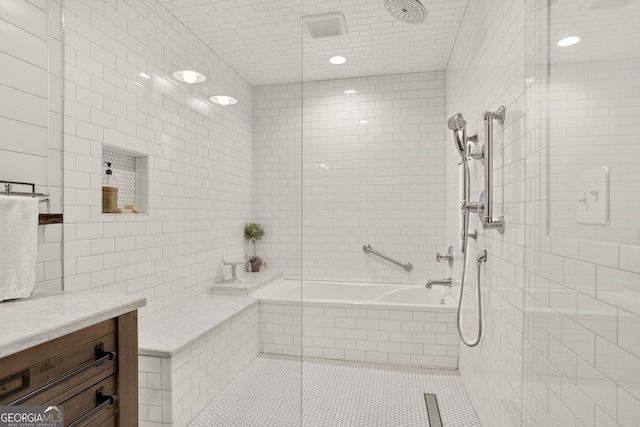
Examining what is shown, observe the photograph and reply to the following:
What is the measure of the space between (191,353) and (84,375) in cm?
94

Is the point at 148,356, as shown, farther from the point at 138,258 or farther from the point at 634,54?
the point at 634,54

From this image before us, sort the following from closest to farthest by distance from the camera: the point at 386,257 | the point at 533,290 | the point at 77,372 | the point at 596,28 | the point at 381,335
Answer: the point at 596,28 → the point at 77,372 → the point at 533,290 → the point at 381,335 → the point at 386,257

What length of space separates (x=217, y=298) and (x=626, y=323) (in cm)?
207

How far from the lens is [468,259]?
2.43 m

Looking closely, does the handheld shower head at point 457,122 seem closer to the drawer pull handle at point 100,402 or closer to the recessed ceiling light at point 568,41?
the recessed ceiling light at point 568,41

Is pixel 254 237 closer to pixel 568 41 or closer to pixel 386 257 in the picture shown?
pixel 568 41

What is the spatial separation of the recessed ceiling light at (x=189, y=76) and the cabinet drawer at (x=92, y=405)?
5.92 feet

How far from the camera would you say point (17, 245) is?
1.37m

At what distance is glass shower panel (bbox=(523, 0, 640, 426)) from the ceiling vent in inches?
63.6

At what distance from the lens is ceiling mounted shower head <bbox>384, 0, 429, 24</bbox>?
2.40 metres

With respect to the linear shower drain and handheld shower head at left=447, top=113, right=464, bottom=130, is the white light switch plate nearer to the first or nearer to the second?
handheld shower head at left=447, top=113, right=464, bottom=130

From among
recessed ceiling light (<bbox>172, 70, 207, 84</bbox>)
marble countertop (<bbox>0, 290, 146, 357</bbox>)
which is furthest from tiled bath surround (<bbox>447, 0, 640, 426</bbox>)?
recessed ceiling light (<bbox>172, 70, 207, 84</bbox>)

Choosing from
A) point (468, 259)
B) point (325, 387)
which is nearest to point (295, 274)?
point (325, 387)

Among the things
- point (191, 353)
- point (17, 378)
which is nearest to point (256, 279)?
point (191, 353)
